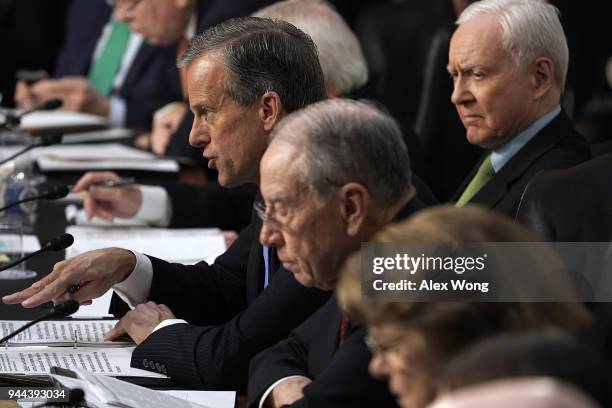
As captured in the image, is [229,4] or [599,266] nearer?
[599,266]

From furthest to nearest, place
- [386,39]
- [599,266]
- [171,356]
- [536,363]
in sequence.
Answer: [386,39]
[171,356]
[599,266]
[536,363]

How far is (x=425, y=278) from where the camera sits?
64.2 inches

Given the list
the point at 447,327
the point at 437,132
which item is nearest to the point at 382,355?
the point at 447,327

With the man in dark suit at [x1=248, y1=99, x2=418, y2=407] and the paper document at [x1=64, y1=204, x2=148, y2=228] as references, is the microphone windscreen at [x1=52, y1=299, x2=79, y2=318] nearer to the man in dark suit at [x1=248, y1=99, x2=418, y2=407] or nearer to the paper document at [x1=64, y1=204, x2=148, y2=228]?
the man in dark suit at [x1=248, y1=99, x2=418, y2=407]

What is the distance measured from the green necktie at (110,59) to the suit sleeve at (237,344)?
3652 mm

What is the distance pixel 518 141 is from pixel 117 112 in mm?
3036

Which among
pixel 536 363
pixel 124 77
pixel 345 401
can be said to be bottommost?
pixel 124 77

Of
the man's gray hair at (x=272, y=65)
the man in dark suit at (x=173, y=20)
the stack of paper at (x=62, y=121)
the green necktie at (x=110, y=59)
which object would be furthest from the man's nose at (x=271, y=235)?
the green necktie at (x=110, y=59)

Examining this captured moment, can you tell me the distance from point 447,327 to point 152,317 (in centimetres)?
136

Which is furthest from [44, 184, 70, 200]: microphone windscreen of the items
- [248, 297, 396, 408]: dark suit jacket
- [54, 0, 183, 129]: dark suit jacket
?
[54, 0, 183, 129]: dark suit jacket

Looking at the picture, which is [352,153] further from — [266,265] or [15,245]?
[15,245]

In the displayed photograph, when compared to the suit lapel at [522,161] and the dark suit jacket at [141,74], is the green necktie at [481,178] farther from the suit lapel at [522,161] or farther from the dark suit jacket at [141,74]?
the dark suit jacket at [141,74]

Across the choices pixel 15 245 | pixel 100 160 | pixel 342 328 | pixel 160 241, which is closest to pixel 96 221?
pixel 160 241

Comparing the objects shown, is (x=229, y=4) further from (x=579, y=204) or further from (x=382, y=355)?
(x=382, y=355)
